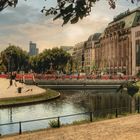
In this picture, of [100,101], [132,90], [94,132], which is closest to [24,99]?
[100,101]

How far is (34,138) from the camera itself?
28812mm

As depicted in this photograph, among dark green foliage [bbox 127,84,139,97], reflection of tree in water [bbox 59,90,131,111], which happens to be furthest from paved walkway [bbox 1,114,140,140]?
reflection of tree in water [bbox 59,90,131,111]

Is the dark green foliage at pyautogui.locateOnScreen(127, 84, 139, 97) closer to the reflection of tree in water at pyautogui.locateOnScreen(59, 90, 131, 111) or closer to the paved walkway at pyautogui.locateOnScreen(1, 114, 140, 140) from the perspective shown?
the paved walkway at pyautogui.locateOnScreen(1, 114, 140, 140)

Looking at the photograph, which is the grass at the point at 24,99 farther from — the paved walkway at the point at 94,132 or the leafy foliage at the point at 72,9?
the leafy foliage at the point at 72,9

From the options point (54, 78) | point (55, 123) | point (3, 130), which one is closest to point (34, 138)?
point (55, 123)

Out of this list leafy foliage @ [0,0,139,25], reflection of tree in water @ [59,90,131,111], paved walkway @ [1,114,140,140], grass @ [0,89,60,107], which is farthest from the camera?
reflection of tree in water @ [59,90,131,111]

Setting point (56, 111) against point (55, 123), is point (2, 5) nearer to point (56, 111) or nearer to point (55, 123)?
point (55, 123)

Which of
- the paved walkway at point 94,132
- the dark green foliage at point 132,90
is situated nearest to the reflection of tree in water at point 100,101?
the paved walkway at point 94,132

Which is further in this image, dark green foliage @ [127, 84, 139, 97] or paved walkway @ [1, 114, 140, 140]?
paved walkway @ [1, 114, 140, 140]

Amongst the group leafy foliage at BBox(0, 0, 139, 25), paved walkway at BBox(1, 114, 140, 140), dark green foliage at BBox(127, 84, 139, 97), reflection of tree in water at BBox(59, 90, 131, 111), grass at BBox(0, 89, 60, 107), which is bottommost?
reflection of tree in water at BBox(59, 90, 131, 111)

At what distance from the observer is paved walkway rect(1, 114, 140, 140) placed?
94.3ft

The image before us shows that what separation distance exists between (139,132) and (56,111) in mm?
31246

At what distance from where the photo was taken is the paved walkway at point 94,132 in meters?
28.8

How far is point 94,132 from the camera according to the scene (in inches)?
1216
